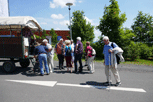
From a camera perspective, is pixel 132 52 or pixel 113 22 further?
pixel 113 22

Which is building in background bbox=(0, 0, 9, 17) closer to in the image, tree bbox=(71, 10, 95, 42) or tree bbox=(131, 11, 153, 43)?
tree bbox=(71, 10, 95, 42)

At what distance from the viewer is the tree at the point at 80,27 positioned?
71.1 feet

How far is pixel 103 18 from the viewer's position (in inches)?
613

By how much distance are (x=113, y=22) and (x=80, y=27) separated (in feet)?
25.0

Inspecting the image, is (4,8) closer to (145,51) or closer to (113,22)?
(113,22)

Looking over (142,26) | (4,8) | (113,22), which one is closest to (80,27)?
(113,22)

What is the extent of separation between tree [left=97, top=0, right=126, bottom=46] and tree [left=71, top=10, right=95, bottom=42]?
6.34 m

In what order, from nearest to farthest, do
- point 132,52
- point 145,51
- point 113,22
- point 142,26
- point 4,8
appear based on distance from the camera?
1. point 132,52
2. point 113,22
3. point 145,51
4. point 4,8
5. point 142,26

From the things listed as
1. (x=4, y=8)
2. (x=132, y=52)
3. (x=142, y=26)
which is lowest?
(x=132, y=52)

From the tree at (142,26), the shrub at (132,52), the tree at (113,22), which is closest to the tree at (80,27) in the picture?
the tree at (113,22)

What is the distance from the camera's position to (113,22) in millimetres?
15016

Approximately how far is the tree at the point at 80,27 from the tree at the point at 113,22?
6340mm

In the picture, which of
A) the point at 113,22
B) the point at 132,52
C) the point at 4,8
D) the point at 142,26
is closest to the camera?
the point at 132,52

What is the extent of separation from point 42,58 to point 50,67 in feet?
3.19
